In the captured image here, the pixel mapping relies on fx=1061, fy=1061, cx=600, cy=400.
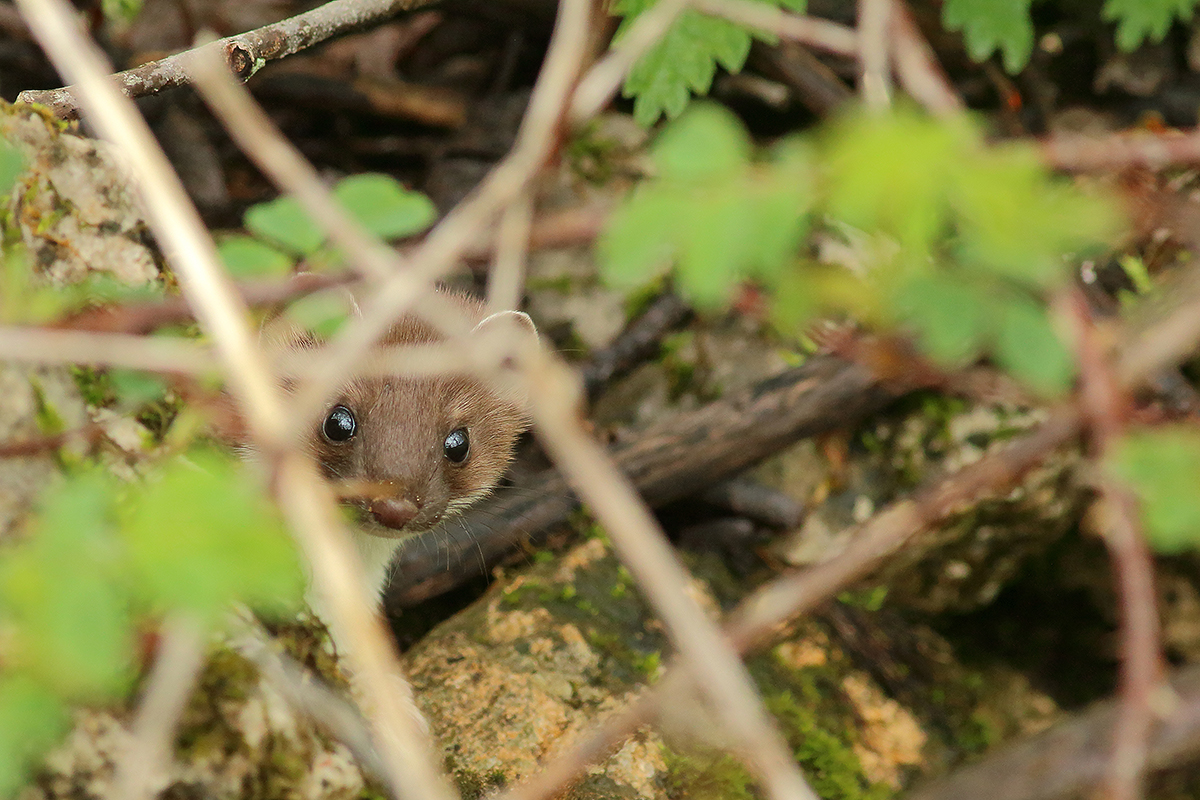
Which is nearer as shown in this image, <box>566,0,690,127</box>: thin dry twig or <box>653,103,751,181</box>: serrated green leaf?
<box>653,103,751,181</box>: serrated green leaf

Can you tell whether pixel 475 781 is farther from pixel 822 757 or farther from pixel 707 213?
pixel 707 213

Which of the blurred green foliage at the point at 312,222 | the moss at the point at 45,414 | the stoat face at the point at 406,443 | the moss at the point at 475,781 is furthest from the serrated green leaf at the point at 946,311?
the moss at the point at 475,781

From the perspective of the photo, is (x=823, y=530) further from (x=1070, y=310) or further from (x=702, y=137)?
(x=702, y=137)

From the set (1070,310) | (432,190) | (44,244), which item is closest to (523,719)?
(44,244)

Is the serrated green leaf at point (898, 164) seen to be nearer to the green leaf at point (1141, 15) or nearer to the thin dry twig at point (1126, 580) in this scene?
the thin dry twig at point (1126, 580)

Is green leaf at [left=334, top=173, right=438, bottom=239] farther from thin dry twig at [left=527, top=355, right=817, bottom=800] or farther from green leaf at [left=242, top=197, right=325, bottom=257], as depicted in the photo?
thin dry twig at [left=527, top=355, right=817, bottom=800]

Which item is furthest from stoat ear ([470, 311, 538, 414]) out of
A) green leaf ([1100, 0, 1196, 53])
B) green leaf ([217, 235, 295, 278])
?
green leaf ([1100, 0, 1196, 53])
